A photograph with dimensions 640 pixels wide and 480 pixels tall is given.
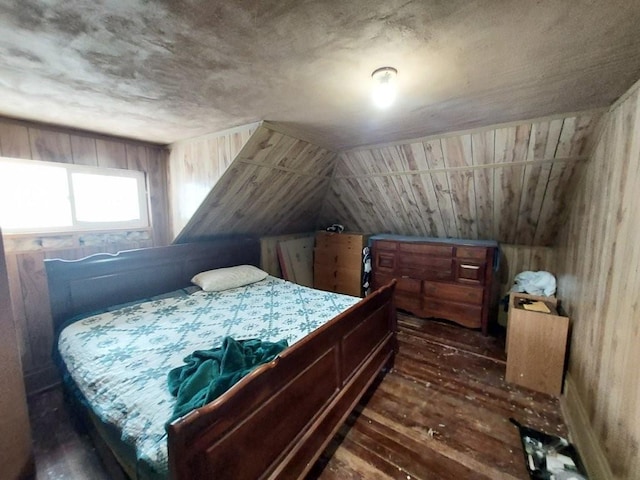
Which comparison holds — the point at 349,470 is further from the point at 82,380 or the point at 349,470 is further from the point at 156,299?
the point at 156,299

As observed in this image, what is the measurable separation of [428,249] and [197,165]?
297 cm

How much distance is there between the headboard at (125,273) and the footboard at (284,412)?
6.82 feet

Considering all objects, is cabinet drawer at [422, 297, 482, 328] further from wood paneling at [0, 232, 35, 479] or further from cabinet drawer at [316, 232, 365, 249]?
wood paneling at [0, 232, 35, 479]

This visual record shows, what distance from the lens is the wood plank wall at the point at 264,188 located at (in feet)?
8.65

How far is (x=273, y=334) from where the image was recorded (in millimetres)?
1966

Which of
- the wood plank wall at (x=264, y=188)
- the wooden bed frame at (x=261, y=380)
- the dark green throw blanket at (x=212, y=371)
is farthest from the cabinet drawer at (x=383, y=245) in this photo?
the dark green throw blanket at (x=212, y=371)

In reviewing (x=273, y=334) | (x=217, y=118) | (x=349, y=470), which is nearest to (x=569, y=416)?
(x=349, y=470)

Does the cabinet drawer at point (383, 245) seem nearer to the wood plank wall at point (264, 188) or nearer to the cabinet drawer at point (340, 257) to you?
the cabinet drawer at point (340, 257)

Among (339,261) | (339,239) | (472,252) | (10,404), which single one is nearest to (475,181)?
Answer: (472,252)

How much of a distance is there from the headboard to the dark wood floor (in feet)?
2.75

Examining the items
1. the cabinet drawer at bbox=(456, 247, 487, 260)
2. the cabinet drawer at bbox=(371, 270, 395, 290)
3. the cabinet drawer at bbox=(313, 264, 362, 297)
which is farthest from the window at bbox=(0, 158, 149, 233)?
the cabinet drawer at bbox=(456, 247, 487, 260)

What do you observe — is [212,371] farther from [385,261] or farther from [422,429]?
[385,261]

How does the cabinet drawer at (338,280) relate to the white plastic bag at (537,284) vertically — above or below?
below

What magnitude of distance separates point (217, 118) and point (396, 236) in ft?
9.79
